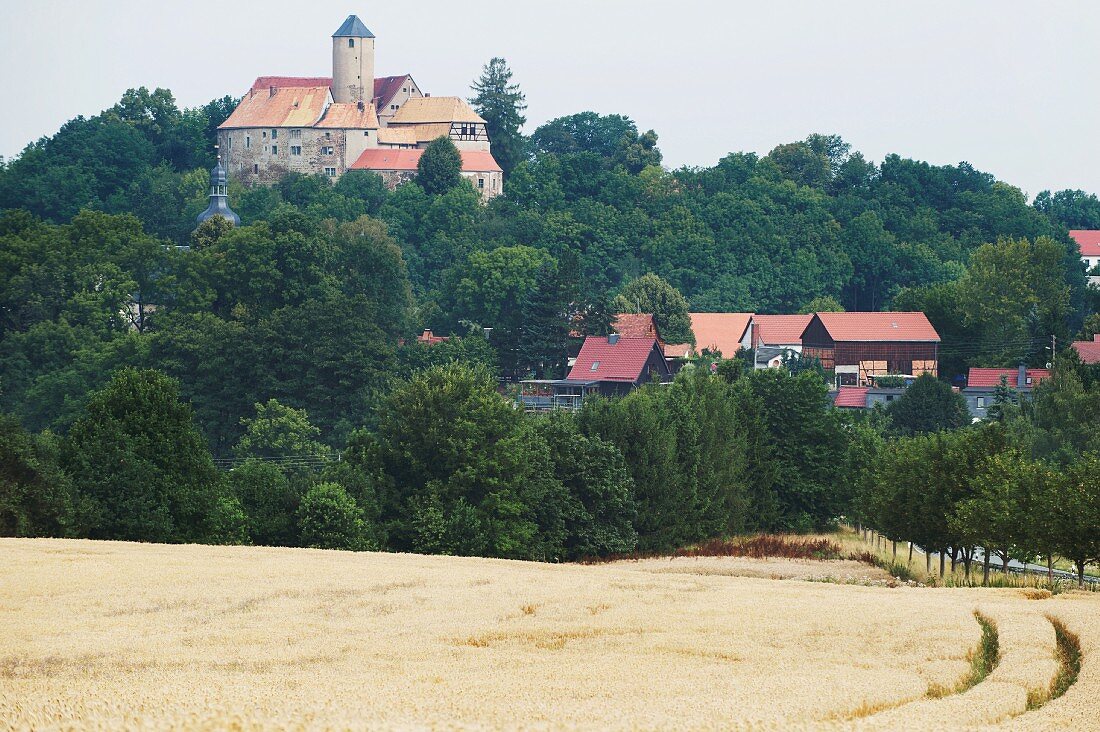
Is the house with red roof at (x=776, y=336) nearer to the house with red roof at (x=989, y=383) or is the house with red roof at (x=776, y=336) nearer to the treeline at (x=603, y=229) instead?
the treeline at (x=603, y=229)

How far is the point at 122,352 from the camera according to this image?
4656 inches

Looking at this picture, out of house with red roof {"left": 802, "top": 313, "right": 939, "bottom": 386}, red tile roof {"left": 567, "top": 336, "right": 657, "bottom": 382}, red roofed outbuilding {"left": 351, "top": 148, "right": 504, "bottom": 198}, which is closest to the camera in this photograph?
red tile roof {"left": 567, "top": 336, "right": 657, "bottom": 382}

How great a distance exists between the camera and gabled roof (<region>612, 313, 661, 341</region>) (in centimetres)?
14550

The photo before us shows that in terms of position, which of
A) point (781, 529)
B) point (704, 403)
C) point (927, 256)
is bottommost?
point (781, 529)

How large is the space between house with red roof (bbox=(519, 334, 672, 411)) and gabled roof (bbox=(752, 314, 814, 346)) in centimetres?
2593

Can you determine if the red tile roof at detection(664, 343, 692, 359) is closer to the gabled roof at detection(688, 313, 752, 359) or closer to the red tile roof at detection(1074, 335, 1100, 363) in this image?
the gabled roof at detection(688, 313, 752, 359)

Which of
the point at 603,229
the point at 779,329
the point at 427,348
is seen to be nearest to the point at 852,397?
the point at 779,329

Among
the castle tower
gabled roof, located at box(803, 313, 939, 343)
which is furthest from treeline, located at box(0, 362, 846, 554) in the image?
the castle tower

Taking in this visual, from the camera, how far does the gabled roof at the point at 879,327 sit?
151m

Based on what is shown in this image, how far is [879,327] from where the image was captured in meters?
152

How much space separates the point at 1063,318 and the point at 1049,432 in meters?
53.9

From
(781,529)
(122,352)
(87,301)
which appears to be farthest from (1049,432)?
(87,301)

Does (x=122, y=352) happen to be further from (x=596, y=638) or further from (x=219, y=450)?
(x=596, y=638)

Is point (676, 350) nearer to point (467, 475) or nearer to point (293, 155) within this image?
point (293, 155)
